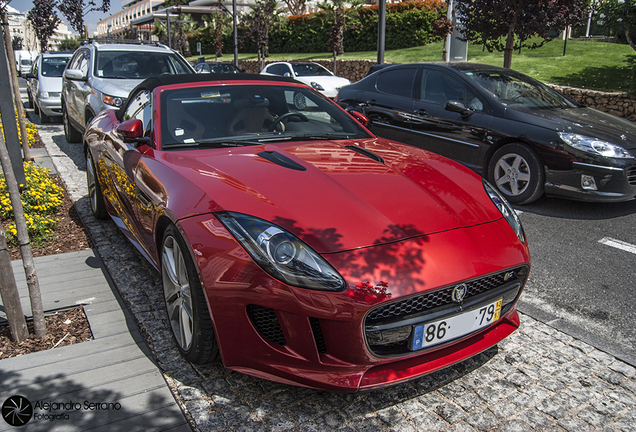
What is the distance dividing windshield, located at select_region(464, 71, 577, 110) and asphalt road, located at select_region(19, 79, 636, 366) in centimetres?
→ 132

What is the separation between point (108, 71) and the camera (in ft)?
28.5

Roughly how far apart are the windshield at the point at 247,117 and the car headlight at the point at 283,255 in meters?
1.25

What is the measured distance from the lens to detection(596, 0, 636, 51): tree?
38.7 ft

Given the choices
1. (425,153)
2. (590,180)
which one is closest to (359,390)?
(425,153)

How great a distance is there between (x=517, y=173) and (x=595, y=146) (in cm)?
84

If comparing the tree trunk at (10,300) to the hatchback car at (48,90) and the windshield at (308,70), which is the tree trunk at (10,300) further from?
the windshield at (308,70)

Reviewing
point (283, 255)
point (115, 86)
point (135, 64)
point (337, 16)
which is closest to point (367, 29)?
point (337, 16)

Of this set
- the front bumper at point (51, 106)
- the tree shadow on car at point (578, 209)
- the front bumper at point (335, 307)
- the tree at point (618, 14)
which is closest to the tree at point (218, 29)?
the front bumper at point (51, 106)

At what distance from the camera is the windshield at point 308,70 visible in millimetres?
17641

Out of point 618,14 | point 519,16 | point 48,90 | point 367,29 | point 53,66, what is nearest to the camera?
point 519,16

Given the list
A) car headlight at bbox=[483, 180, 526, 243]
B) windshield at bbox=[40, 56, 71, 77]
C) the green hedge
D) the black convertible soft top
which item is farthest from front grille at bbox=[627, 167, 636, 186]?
the green hedge

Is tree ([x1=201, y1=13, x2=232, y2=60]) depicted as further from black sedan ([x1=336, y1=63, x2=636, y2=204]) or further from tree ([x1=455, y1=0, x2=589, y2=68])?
black sedan ([x1=336, y1=63, x2=636, y2=204])

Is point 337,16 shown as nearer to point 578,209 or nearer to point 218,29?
point 218,29

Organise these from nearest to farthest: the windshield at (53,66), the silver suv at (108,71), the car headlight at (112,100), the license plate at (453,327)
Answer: the license plate at (453,327), the car headlight at (112,100), the silver suv at (108,71), the windshield at (53,66)
